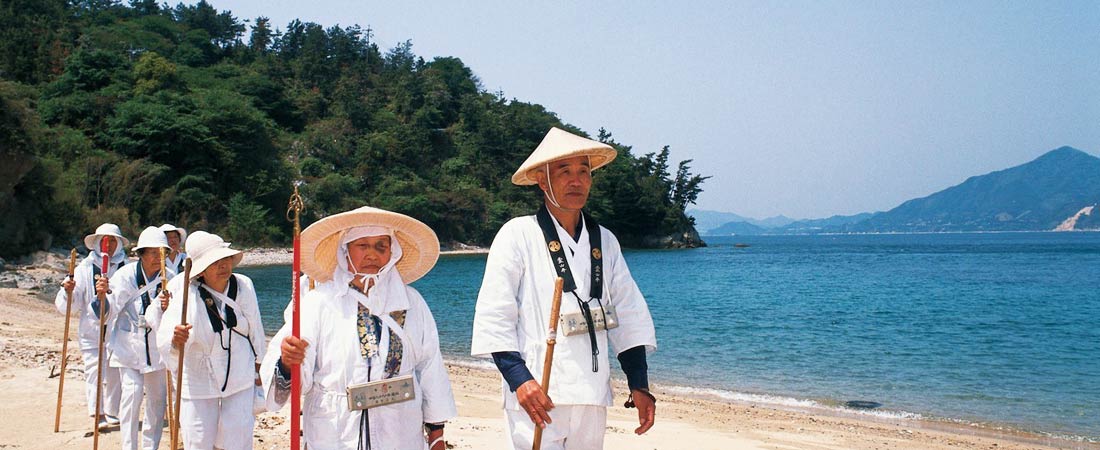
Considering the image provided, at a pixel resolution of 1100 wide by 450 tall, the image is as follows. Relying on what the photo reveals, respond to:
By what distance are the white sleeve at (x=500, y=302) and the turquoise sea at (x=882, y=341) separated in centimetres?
1180

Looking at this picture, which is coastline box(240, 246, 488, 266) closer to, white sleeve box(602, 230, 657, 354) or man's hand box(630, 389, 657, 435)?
white sleeve box(602, 230, 657, 354)

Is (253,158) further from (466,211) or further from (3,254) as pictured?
(3,254)

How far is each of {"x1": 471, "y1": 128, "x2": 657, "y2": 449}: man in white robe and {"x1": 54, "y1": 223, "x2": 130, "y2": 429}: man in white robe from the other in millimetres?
5780

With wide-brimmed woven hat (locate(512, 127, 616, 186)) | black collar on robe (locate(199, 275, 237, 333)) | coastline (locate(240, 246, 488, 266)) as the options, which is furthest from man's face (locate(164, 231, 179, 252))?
coastline (locate(240, 246, 488, 266))

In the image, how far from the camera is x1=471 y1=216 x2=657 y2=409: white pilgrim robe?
A: 3.79 meters

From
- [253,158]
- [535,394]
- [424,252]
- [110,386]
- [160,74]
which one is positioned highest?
[160,74]

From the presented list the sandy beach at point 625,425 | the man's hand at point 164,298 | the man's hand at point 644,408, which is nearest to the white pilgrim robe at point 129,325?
the man's hand at point 164,298

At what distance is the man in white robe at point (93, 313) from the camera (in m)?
8.03

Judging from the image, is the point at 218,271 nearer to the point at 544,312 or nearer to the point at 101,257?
the point at 544,312

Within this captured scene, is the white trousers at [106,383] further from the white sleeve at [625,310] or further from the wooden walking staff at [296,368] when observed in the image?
the white sleeve at [625,310]

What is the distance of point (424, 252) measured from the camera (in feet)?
14.8

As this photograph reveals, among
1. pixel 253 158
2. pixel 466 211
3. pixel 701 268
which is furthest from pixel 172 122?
pixel 701 268

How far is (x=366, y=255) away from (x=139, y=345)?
12.6 feet

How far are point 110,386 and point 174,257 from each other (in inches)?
55.3
